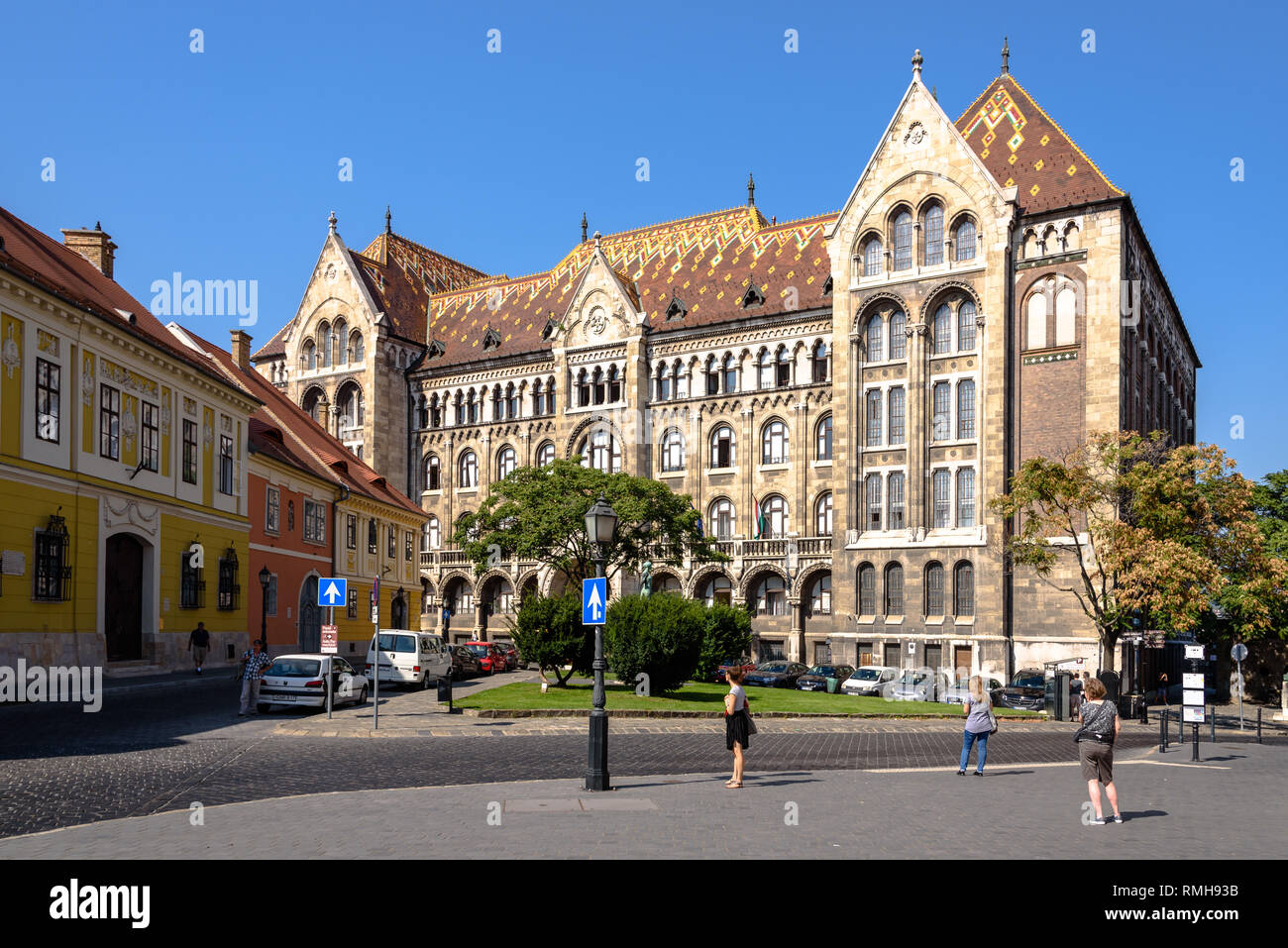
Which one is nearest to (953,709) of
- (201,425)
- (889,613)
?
(889,613)

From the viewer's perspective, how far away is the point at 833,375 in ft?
193

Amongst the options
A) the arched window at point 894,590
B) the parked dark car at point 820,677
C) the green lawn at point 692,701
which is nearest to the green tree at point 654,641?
the green lawn at point 692,701

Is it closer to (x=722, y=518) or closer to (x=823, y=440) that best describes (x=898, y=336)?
(x=823, y=440)

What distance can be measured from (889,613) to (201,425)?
32.3 metres

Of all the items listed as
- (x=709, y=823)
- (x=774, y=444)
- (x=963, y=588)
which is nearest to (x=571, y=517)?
(x=963, y=588)

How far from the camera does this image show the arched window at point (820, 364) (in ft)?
208

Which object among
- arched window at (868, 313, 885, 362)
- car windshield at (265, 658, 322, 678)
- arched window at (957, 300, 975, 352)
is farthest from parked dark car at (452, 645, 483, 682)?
arched window at (957, 300, 975, 352)

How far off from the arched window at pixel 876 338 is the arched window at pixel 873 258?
6.99 feet

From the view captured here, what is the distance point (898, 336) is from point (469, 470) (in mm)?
30231

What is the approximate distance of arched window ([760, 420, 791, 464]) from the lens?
210ft

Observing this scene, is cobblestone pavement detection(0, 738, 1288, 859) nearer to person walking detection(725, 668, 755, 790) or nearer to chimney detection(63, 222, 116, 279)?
person walking detection(725, 668, 755, 790)

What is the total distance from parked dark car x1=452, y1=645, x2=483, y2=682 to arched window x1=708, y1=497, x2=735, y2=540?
21.2 meters

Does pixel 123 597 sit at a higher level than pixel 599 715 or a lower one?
higher

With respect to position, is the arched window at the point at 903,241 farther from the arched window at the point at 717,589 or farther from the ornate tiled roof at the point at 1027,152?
the arched window at the point at 717,589
